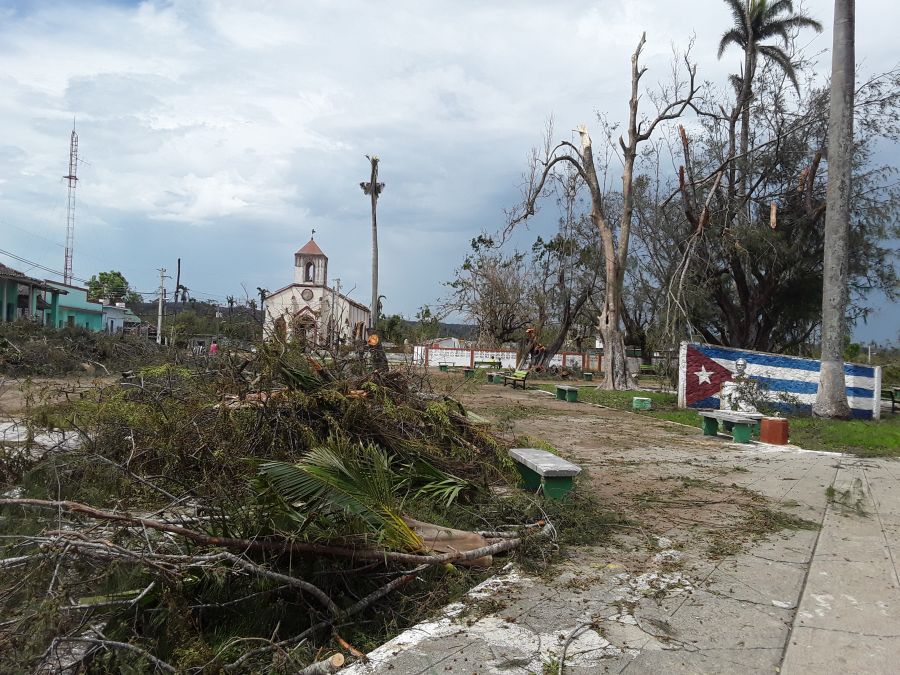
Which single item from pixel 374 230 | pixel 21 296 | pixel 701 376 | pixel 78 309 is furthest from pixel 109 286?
pixel 701 376

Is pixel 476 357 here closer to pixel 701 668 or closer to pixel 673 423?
pixel 673 423

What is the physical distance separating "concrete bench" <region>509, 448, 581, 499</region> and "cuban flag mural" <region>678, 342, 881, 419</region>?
11.1 metres

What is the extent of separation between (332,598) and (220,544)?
27.6 inches

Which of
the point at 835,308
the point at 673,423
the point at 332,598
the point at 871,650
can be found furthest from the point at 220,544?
the point at 835,308

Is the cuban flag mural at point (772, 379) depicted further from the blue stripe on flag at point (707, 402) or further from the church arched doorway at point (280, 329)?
the church arched doorway at point (280, 329)

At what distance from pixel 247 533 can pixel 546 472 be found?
261 centimetres

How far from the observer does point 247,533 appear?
3.45 meters

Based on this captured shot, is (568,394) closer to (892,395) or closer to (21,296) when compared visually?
(892,395)

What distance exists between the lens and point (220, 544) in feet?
10.9

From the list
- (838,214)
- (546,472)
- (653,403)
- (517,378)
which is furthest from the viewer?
(517,378)

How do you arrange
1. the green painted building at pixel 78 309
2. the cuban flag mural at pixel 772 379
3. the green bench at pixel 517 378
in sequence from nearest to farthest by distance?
the cuban flag mural at pixel 772 379 → the green bench at pixel 517 378 → the green painted building at pixel 78 309

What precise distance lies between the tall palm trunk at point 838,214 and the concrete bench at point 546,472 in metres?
11.4

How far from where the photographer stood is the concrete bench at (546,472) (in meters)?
5.28

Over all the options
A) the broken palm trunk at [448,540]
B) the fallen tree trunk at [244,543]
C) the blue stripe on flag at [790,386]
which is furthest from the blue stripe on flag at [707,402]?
the fallen tree trunk at [244,543]
